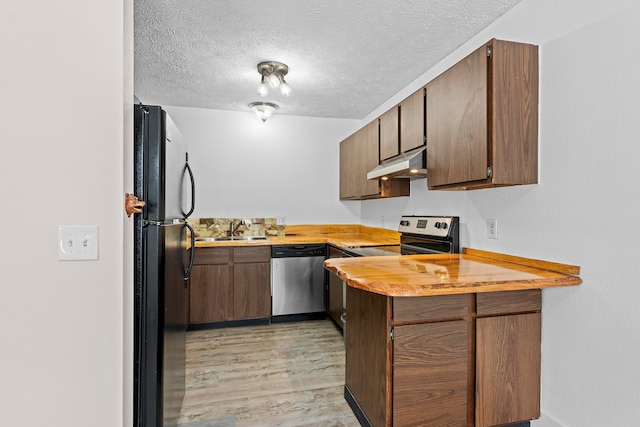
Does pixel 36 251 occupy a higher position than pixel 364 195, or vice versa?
pixel 364 195

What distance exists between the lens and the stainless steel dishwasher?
3.62 metres

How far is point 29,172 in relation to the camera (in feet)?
3.60

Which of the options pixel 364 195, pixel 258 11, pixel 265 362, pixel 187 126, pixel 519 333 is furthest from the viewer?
pixel 187 126

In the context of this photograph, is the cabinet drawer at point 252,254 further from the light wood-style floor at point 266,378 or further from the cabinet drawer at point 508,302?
the cabinet drawer at point 508,302

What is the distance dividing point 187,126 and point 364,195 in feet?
7.44

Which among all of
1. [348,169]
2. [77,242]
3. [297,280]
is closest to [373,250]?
[297,280]

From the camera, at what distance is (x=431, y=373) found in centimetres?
160

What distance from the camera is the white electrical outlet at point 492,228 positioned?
2.13m

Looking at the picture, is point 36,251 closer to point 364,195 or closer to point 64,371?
point 64,371

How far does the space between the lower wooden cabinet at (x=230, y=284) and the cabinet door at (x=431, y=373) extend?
7.38 feet

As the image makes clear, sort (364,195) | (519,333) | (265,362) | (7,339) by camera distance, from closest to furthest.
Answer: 1. (7,339)
2. (519,333)
3. (265,362)
4. (364,195)

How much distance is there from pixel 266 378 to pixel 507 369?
1616 millimetres

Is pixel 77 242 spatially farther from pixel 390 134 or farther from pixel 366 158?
pixel 366 158

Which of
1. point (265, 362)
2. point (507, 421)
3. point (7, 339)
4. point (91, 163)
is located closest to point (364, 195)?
point (265, 362)
